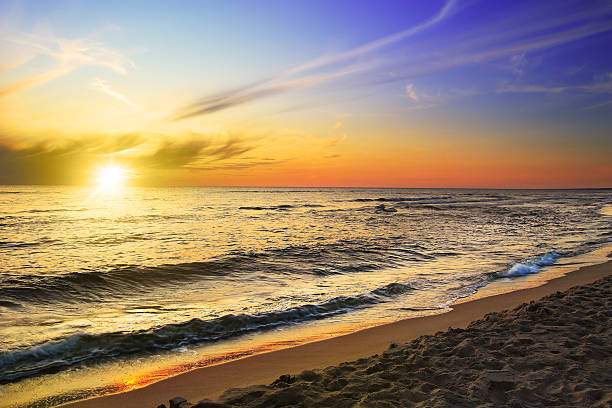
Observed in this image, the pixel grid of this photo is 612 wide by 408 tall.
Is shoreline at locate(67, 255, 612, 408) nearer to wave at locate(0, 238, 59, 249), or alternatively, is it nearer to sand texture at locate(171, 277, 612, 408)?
sand texture at locate(171, 277, 612, 408)

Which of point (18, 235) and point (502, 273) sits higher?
point (18, 235)

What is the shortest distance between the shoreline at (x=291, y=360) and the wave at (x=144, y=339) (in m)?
1.28

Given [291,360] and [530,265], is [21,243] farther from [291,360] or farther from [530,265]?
[530,265]

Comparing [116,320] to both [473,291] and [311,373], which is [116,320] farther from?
[473,291]

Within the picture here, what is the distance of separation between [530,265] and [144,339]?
12.4m

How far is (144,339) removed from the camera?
20.1 feet

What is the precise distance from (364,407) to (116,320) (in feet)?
19.3

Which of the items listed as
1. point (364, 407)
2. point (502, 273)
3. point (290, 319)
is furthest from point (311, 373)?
point (502, 273)

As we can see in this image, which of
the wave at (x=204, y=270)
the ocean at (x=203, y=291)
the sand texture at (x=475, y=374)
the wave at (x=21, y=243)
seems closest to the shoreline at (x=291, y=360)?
the ocean at (x=203, y=291)

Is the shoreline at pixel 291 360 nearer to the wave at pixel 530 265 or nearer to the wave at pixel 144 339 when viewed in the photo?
the wave at pixel 144 339

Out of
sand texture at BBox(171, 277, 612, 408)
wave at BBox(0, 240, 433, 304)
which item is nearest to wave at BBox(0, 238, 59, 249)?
wave at BBox(0, 240, 433, 304)

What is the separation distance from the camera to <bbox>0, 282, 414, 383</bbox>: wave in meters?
5.24

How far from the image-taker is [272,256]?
48.0ft

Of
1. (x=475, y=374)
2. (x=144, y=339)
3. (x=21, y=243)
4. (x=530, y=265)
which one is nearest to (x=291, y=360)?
(x=475, y=374)
